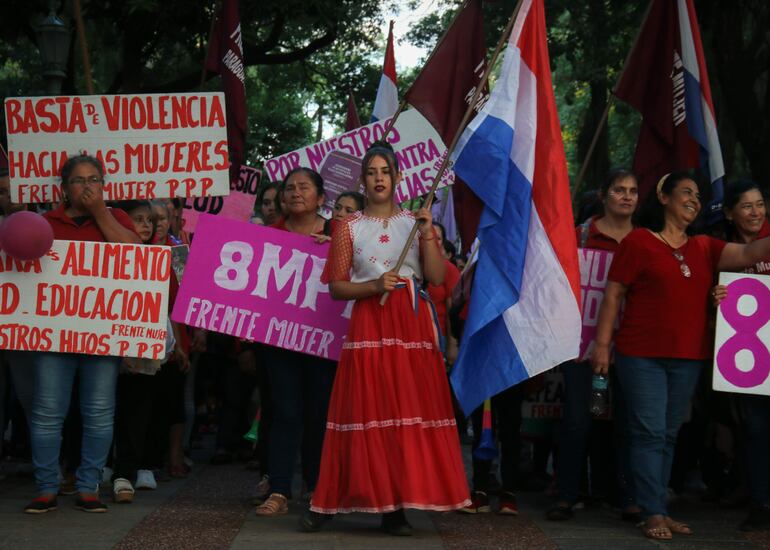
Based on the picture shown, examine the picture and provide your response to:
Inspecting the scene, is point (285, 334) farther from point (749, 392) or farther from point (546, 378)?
point (749, 392)

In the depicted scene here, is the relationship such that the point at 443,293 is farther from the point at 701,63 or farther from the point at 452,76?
the point at 701,63

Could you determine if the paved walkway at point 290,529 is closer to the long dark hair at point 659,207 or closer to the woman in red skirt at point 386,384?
the woman in red skirt at point 386,384

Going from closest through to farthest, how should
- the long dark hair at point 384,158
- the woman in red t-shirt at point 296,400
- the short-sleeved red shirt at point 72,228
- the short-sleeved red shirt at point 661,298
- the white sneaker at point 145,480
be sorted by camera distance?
the long dark hair at point 384,158, the short-sleeved red shirt at point 661,298, the short-sleeved red shirt at point 72,228, the woman in red t-shirt at point 296,400, the white sneaker at point 145,480

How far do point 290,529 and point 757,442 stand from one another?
262cm

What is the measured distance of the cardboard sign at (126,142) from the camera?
8.13 m

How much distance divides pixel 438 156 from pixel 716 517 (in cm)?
445

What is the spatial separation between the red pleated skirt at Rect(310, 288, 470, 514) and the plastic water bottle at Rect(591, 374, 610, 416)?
34.6 inches

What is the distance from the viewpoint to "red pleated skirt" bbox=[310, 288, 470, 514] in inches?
264

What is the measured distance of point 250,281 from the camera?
26.2ft

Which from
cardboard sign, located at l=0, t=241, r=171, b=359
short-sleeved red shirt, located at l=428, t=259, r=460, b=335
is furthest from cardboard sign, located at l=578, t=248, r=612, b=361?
cardboard sign, located at l=0, t=241, r=171, b=359

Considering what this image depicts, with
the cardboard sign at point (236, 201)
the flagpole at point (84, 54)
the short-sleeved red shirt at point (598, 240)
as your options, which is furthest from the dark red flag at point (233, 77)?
the short-sleeved red shirt at point (598, 240)

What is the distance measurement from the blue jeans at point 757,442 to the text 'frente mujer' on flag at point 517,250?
1.12 m

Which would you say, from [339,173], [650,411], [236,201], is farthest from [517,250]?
[236,201]

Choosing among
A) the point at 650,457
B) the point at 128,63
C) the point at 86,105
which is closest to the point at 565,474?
the point at 650,457
